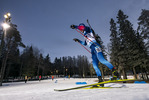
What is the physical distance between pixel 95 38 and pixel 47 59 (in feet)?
A: 203

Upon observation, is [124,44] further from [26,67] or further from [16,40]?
[26,67]

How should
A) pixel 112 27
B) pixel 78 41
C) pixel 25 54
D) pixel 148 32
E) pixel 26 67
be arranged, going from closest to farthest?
pixel 78 41 → pixel 148 32 → pixel 112 27 → pixel 26 67 → pixel 25 54

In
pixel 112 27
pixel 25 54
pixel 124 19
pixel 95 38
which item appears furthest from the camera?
pixel 25 54

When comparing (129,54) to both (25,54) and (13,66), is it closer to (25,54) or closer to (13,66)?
(25,54)

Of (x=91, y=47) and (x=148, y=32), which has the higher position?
(x=148, y=32)

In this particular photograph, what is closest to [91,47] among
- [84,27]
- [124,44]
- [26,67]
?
[84,27]

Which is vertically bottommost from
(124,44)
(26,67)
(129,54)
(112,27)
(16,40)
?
(26,67)

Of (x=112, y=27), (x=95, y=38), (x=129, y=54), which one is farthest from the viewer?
(x=112, y=27)

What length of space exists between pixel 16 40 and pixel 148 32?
90.4 ft

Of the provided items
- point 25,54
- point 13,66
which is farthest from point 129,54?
point 13,66

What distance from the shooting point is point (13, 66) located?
125 feet

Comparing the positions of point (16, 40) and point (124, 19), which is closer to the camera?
point (16, 40)

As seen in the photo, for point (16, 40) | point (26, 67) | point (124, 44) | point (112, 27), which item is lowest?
point (26, 67)

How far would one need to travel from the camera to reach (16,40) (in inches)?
762
